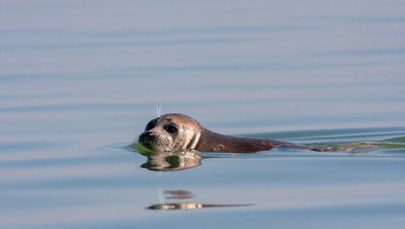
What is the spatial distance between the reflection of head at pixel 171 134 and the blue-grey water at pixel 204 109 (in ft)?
0.83

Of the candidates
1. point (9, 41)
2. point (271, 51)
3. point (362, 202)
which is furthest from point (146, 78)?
point (362, 202)

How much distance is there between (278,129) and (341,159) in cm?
248

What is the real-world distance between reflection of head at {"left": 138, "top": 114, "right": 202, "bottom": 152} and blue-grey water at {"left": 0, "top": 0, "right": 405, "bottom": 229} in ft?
0.83

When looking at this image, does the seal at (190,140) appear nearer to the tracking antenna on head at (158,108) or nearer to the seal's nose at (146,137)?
the seal's nose at (146,137)

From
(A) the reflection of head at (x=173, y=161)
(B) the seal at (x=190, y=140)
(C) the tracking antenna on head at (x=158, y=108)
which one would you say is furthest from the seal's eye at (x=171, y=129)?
(C) the tracking antenna on head at (x=158, y=108)

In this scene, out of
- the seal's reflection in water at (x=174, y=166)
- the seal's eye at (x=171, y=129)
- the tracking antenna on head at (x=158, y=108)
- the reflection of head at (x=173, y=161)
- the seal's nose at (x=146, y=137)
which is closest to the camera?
the seal's reflection in water at (x=174, y=166)

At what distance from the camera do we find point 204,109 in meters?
19.5

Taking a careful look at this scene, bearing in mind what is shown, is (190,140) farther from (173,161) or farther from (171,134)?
(173,161)

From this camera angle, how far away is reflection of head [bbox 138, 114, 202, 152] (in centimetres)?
1653

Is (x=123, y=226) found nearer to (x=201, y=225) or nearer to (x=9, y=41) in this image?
(x=201, y=225)

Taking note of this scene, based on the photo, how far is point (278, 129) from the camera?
1825 centimetres

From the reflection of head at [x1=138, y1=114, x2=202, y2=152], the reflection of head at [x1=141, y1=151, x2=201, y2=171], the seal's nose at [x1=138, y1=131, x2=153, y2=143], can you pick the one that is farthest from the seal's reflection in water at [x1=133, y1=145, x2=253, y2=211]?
the seal's nose at [x1=138, y1=131, x2=153, y2=143]

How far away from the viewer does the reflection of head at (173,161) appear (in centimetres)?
1568

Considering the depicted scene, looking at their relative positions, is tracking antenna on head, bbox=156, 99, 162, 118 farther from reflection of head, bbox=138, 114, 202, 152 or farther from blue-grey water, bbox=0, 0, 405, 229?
reflection of head, bbox=138, 114, 202, 152
